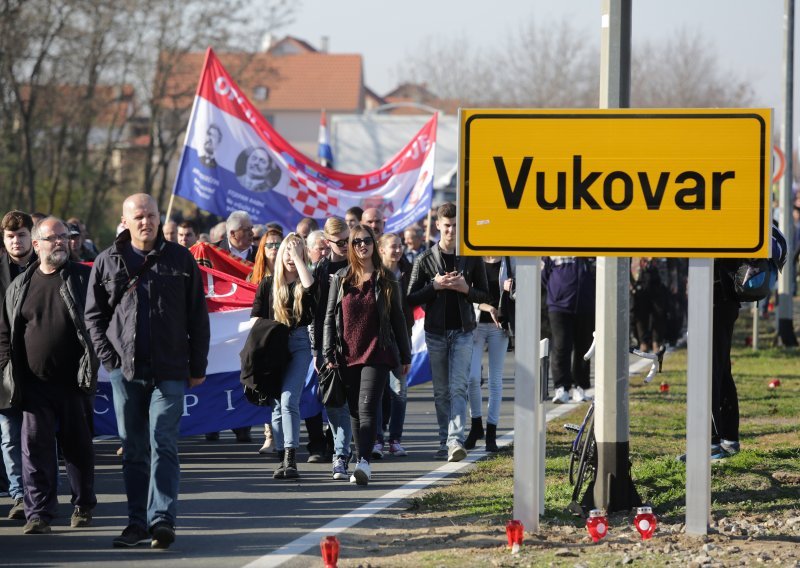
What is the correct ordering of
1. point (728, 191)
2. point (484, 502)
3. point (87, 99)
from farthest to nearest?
point (87, 99) → point (484, 502) → point (728, 191)

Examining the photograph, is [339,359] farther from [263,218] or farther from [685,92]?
[685,92]

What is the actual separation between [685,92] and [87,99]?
47454 mm

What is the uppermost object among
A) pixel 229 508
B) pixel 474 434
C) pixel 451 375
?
pixel 451 375

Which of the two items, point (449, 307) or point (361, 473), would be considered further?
point (449, 307)

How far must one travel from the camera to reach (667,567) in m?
6.75

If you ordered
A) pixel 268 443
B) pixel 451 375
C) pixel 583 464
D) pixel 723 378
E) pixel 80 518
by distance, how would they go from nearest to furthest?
1. pixel 80 518
2. pixel 583 464
3. pixel 723 378
4. pixel 451 375
5. pixel 268 443

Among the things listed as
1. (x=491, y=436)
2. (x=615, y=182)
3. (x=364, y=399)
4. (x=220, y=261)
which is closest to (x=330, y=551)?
(x=615, y=182)

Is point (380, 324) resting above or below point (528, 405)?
above

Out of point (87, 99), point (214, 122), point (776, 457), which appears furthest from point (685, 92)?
point (776, 457)

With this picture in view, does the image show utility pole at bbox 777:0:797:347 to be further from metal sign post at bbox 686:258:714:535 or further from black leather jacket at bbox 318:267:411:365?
metal sign post at bbox 686:258:714:535

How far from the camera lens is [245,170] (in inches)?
651

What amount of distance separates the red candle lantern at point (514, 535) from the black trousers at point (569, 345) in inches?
298

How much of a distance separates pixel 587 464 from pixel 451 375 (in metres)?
2.67

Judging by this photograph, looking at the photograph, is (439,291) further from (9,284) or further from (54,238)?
(54,238)
